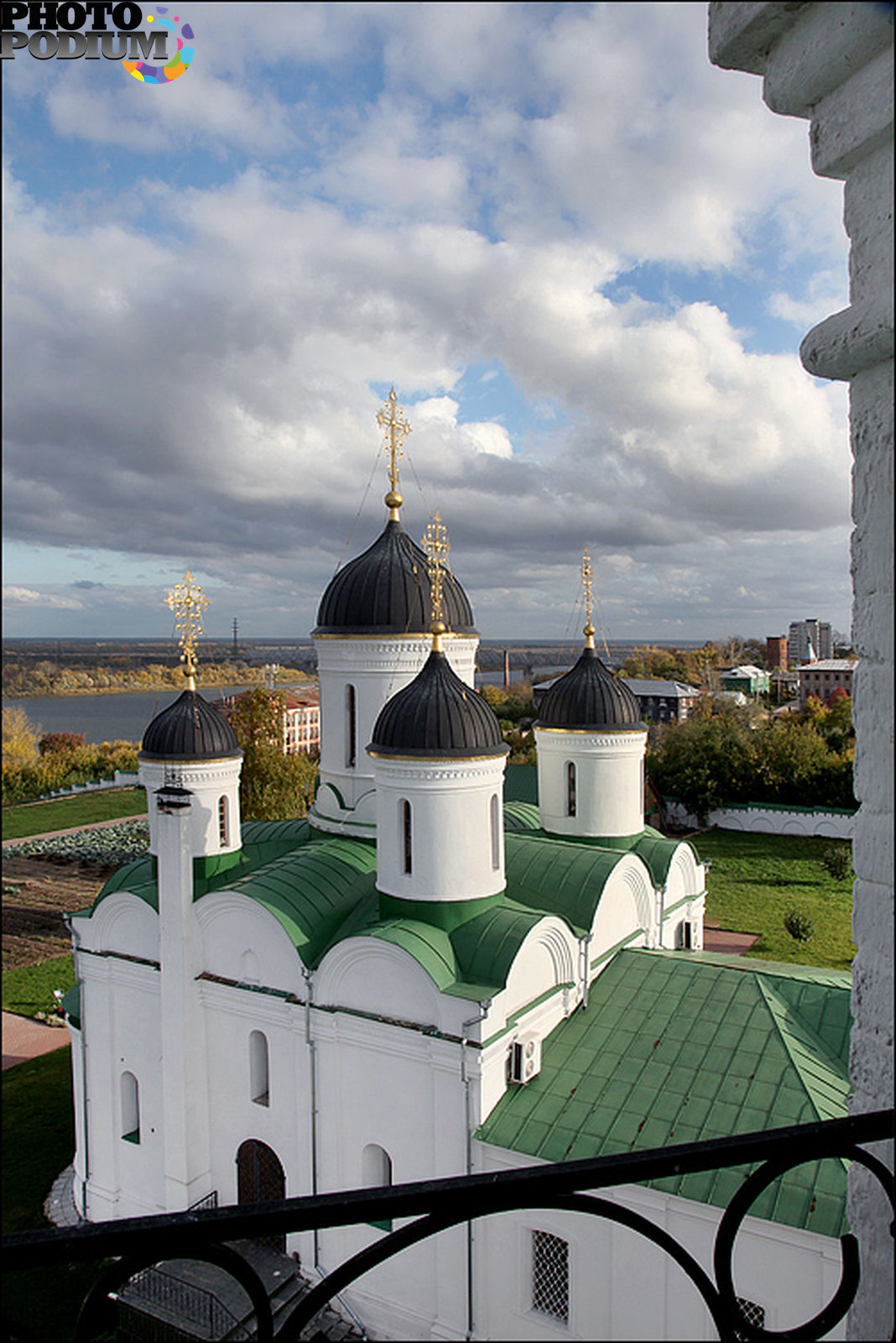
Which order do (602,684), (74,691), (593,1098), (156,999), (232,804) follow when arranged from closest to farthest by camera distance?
(593,1098) → (156,999) → (232,804) → (602,684) → (74,691)

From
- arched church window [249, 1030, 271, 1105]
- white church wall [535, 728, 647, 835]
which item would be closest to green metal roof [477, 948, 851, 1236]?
arched church window [249, 1030, 271, 1105]

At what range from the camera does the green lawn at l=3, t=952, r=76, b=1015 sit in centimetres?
1839

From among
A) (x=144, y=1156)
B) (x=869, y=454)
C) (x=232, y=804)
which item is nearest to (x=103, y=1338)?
(x=144, y=1156)

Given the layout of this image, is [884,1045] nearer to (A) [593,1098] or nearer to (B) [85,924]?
(A) [593,1098]

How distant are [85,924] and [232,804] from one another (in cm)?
230

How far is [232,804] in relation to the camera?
11.6 metres

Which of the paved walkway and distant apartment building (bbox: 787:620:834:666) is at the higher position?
distant apartment building (bbox: 787:620:834:666)

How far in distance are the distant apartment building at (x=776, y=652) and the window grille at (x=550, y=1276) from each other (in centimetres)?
7955

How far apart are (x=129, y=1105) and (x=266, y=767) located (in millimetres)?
15725

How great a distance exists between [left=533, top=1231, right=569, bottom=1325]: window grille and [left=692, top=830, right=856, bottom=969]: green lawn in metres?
12.0

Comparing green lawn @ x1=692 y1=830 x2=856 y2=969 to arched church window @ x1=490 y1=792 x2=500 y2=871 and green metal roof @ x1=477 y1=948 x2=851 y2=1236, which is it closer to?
green metal roof @ x1=477 y1=948 x2=851 y2=1236

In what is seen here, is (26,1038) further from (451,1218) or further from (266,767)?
(451,1218)

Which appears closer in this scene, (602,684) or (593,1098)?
(593,1098)

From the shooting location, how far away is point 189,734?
11547 mm
